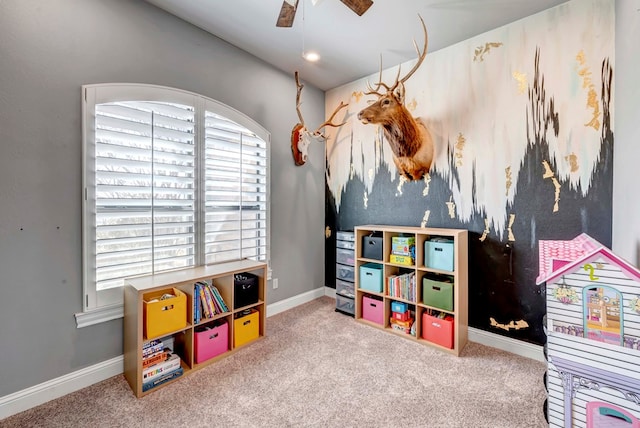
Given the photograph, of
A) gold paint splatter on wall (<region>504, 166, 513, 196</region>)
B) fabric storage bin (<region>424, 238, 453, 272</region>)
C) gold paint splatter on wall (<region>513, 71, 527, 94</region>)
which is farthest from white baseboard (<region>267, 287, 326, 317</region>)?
gold paint splatter on wall (<region>513, 71, 527, 94</region>)

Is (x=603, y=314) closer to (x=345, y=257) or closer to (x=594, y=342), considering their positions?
(x=594, y=342)

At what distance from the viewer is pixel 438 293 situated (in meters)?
2.56

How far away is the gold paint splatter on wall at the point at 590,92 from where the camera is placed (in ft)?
6.89

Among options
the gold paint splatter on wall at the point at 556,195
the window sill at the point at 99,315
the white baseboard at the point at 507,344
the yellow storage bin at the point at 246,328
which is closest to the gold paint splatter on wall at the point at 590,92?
the gold paint splatter on wall at the point at 556,195

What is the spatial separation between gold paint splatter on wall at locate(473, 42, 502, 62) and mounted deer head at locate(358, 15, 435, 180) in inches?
19.1

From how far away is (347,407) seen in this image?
1.81 metres

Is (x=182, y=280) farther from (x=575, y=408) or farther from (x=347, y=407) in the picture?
(x=575, y=408)

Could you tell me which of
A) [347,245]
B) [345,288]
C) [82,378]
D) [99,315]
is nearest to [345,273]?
A: [345,288]

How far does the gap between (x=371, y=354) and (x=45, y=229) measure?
2572 millimetres

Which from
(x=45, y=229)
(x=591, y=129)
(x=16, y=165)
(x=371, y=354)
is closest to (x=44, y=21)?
(x=16, y=165)

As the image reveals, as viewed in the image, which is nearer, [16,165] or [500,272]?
[16,165]

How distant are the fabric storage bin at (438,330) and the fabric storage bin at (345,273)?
89 centimetres

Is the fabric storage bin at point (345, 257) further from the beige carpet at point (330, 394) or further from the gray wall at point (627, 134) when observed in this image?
the gray wall at point (627, 134)

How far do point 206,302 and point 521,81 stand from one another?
3.23 metres
